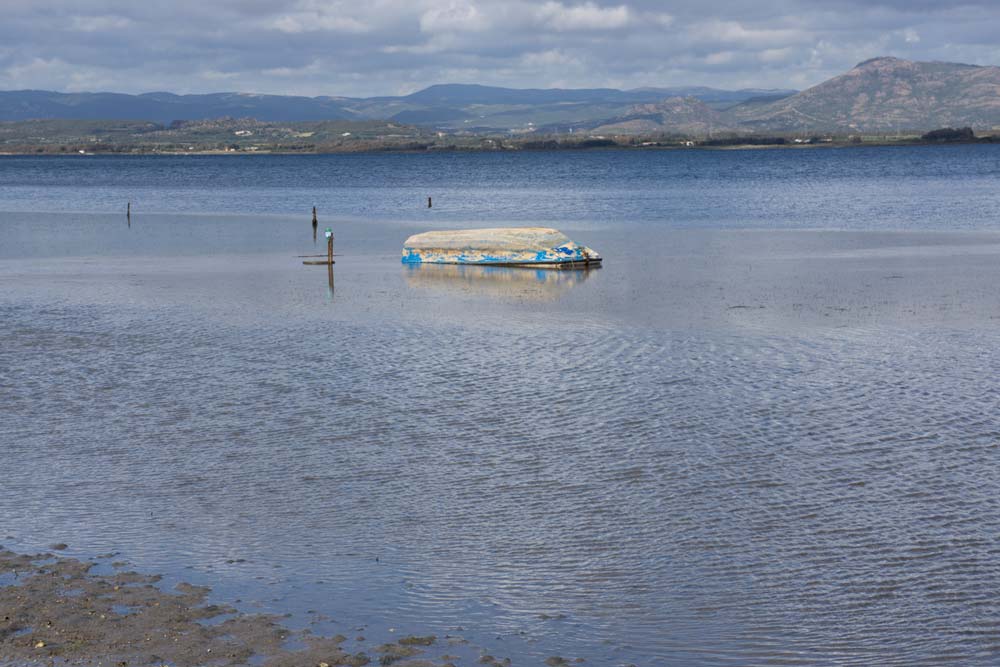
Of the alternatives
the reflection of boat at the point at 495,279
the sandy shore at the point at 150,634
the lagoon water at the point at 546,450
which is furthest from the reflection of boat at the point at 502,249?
the sandy shore at the point at 150,634

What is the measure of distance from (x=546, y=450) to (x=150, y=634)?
7500 millimetres

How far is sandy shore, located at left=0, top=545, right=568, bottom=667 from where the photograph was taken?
384 inches

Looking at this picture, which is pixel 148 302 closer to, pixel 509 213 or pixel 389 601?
pixel 389 601

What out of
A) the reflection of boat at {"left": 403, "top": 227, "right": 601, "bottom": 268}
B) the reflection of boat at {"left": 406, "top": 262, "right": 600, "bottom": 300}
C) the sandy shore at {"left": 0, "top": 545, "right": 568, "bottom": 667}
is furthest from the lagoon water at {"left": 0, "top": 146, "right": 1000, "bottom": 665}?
the reflection of boat at {"left": 403, "top": 227, "right": 601, "bottom": 268}

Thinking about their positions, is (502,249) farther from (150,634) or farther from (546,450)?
(150,634)

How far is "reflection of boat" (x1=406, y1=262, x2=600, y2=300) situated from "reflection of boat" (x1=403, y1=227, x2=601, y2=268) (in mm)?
289

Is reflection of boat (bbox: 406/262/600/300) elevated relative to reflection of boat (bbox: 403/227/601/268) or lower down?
lower down

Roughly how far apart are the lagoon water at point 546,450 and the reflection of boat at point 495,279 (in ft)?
0.87

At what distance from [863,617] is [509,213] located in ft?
221

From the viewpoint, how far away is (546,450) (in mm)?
16734

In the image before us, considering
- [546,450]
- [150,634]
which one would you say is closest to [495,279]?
[546,450]

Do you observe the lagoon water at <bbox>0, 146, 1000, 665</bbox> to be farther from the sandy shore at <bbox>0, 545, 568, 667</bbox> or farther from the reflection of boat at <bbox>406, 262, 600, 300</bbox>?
the sandy shore at <bbox>0, 545, 568, 667</bbox>

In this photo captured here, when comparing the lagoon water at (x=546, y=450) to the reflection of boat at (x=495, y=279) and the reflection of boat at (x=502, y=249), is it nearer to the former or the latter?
the reflection of boat at (x=495, y=279)

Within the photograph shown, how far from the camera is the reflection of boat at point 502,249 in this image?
41.0 m
